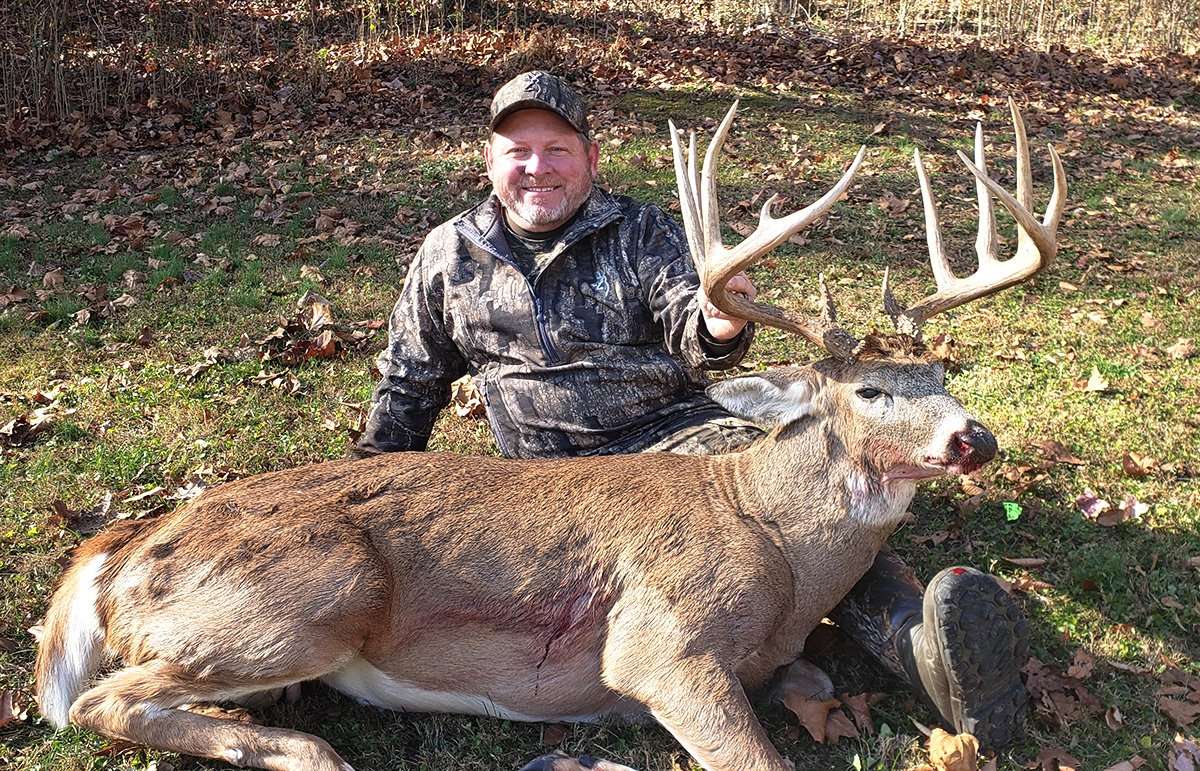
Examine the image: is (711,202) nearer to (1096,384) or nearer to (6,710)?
(6,710)

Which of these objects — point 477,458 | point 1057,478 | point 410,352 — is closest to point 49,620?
point 477,458

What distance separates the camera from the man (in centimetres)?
458

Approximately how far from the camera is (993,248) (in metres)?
3.70

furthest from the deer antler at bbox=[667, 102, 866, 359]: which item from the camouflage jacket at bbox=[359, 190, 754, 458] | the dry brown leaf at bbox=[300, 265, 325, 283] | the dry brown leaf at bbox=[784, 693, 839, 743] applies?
the dry brown leaf at bbox=[300, 265, 325, 283]

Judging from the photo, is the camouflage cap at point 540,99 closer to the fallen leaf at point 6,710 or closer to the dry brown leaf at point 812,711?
the dry brown leaf at point 812,711

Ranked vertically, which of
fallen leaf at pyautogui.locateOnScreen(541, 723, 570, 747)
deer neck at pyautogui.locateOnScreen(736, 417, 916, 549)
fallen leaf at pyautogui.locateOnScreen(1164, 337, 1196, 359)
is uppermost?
deer neck at pyautogui.locateOnScreen(736, 417, 916, 549)

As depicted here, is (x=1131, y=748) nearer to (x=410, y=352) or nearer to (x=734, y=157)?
(x=410, y=352)

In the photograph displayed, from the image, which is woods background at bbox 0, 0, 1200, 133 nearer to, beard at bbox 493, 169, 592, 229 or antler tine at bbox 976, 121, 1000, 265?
beard at bbox 493, 169, 592, 229

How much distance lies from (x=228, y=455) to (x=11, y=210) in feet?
17.9

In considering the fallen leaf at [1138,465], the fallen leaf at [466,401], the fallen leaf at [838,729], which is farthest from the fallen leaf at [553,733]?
the fallen leaf at [1138,465]

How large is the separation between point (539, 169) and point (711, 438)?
138cm

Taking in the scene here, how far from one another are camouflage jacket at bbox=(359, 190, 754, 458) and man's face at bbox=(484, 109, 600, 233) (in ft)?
0.30

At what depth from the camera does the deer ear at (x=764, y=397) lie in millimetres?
3629

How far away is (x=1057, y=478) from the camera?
5.06m
